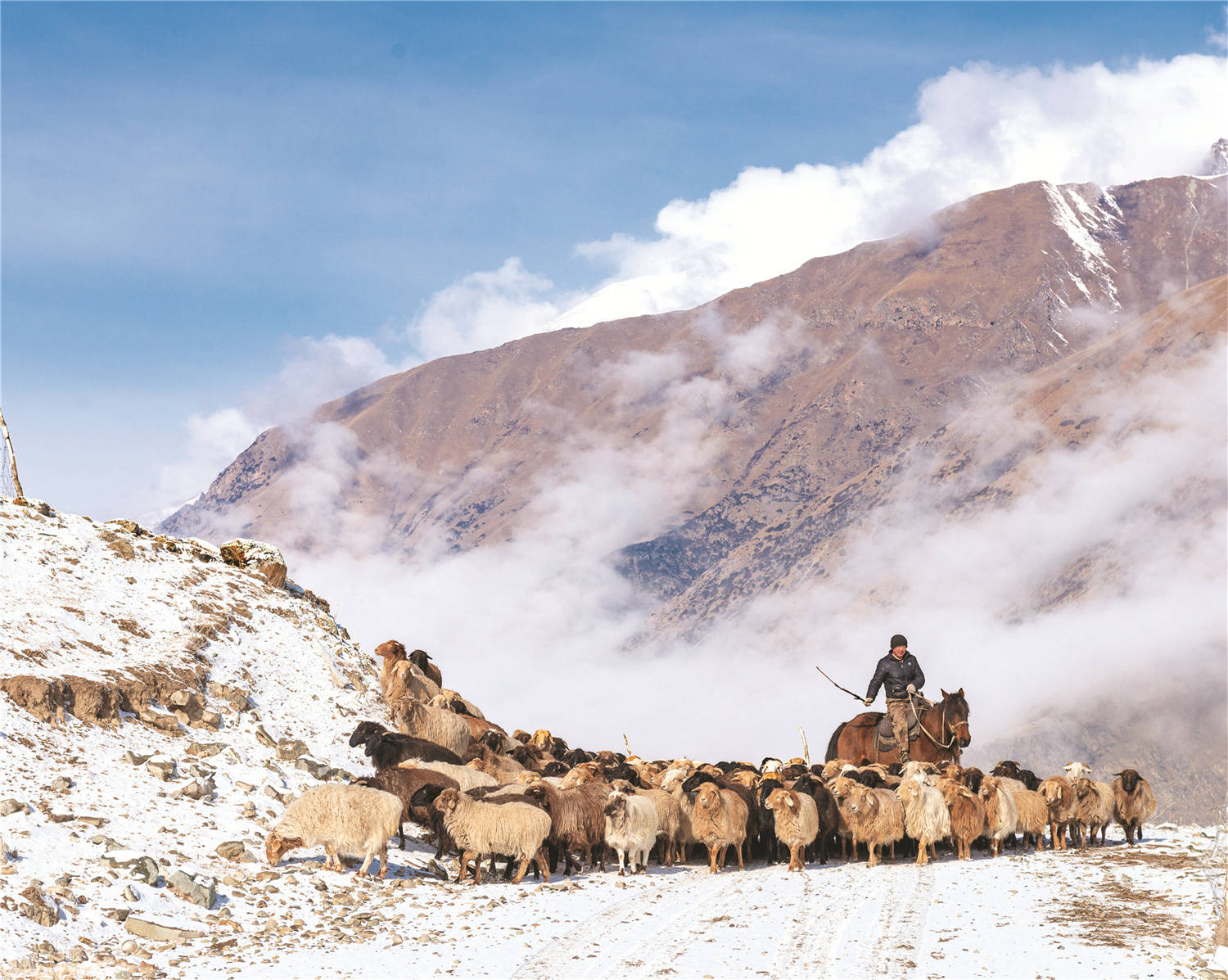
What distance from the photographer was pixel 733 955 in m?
11.9

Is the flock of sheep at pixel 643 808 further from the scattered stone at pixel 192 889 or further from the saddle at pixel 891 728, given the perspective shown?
the scattered stone at pixel 192 889

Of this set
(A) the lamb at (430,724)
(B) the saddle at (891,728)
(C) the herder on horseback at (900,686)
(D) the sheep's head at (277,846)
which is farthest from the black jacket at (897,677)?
(D) the sheep's head at (277,846)

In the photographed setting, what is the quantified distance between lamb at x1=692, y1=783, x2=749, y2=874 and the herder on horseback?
5930 millimetres

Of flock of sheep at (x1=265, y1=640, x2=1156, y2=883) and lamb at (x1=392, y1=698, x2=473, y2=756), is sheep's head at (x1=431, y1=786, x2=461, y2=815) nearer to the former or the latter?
flock of sheep at (x1=265, y1=640, x2=1156, y2=883)

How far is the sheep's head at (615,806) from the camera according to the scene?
54.5 ft

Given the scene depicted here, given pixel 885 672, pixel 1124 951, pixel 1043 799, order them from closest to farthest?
pixel 1124 951 < pixel 1043 799 < pixel 885 672

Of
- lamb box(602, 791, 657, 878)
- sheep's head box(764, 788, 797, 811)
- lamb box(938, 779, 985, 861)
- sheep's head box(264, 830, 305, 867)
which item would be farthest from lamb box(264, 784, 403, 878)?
lamb box(938, 779, 985, 861)

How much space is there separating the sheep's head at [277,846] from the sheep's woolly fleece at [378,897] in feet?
0.59

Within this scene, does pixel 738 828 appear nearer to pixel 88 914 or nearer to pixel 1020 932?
pixel 1020 932

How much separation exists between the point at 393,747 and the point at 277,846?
465cm

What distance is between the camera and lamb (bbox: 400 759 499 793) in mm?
17859

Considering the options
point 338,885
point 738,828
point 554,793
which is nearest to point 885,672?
point 738,828

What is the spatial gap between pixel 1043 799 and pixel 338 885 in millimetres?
11298

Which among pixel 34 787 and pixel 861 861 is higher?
pixel 34 787
